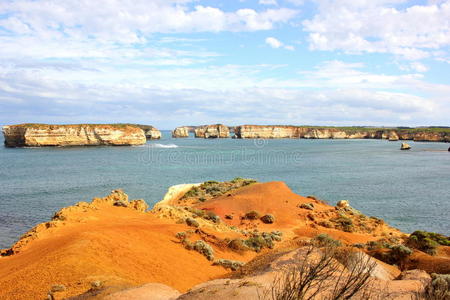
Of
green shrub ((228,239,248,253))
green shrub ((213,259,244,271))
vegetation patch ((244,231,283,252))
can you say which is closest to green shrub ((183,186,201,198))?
vegetation patch ((244,231,283,252))

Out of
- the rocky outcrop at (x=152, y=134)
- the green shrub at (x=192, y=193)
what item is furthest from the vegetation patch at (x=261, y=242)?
the rocky outcrop at (x=152, y=134)

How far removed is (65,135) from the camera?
114m

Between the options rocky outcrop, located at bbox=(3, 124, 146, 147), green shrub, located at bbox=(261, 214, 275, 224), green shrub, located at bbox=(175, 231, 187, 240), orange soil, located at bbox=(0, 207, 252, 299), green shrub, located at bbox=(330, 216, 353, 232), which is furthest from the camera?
rocky outcrop, located at bbox=(3, 124, 146, 147)

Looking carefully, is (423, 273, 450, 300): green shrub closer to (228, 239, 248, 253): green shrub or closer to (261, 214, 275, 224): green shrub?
(228, 239, 248, 253): green shrub

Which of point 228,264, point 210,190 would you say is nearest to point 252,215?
point 210,190

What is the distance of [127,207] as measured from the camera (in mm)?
24922

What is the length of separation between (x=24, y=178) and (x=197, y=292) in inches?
2130

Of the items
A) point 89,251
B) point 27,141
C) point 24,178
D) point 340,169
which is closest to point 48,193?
point 24,178

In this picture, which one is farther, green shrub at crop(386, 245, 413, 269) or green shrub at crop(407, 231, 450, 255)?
green shrub at crop(407, 231, 450, 255)

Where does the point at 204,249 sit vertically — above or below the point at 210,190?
above

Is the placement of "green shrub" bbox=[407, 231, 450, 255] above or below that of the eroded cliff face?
below

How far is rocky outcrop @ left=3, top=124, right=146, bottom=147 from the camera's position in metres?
111

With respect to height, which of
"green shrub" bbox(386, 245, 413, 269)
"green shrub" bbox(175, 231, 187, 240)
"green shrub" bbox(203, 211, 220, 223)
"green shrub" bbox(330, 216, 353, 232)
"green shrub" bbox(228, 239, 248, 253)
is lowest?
"green shrub" bbox(330, 216, 353, 232)

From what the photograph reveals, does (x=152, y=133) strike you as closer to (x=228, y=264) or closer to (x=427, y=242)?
(x=427, y=242)
